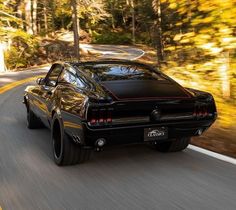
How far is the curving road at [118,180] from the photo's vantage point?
4312mm

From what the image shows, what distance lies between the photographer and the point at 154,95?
5.28 meters

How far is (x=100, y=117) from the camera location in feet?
16.1

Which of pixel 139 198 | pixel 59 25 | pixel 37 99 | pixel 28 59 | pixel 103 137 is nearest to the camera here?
pixel 139 198

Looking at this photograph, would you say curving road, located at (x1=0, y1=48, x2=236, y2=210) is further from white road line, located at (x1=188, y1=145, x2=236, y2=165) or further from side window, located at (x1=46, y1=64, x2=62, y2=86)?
side window, located at (x1=46, y1=64, x2=62, y2=86)

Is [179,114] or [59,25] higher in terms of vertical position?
[59,25]

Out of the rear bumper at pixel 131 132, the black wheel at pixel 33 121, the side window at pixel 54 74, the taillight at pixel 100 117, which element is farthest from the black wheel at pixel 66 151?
the black wheel at pixel 33 121

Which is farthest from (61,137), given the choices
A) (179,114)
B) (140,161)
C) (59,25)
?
(59,25)

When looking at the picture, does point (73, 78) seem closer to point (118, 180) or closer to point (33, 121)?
point (118, 180)

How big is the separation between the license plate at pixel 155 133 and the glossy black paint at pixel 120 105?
5cm

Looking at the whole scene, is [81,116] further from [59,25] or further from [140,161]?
[59,25]

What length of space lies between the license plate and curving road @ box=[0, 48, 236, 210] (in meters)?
0.45

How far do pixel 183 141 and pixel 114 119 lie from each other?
1.57m

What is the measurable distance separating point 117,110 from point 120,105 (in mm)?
69

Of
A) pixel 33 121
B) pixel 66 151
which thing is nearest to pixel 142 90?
pixel 66 151
